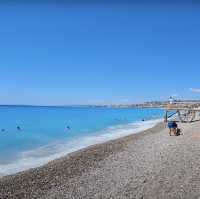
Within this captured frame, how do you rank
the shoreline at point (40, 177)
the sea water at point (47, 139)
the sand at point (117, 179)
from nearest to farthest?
the sand at point (117, 179)
the shoreline at point (40, 177)
the sea water at point (47, 139)

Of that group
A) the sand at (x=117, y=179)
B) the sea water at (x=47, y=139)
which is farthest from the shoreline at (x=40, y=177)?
the sea water at (x=47, y=139)

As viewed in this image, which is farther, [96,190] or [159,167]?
[159,167]

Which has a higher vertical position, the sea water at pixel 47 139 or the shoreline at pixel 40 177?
the shoreline at pixel 40 177

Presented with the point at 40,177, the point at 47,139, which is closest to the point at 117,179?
the point at 40,177

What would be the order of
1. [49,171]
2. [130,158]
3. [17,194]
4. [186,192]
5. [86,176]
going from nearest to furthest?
[186,192] < [17,194] < [86,176] < [49,171] < [130,158]

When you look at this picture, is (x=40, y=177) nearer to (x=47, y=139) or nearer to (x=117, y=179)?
(x=117, y=179)

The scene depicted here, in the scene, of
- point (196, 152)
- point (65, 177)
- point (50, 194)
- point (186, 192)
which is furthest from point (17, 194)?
point (196, 152)

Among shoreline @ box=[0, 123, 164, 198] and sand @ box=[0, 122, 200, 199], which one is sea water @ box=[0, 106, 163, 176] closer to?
shoreline @ box=[0, 123, 164, 198]

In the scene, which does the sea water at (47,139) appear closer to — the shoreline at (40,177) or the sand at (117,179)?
the shoreline at (40,177)

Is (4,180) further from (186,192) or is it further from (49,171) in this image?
(186,192)

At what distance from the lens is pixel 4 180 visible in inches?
471

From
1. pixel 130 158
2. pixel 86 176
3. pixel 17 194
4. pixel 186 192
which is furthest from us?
pixel 130 158

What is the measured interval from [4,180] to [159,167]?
4.99 meters

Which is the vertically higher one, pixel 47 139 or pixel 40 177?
pixel 40 177
